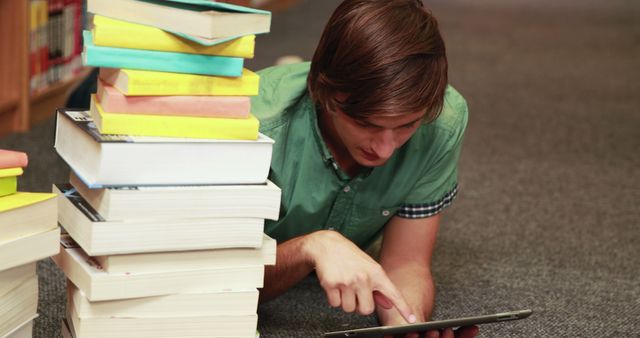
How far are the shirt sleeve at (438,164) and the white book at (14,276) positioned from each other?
2.35 feet

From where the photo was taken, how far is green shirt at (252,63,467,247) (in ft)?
5.00

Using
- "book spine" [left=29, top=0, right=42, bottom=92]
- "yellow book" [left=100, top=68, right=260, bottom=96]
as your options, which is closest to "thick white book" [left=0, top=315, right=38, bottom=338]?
"yellow book" [left=100, top=68, right=260, bottom=96]

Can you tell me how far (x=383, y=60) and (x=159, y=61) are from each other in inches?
14.4

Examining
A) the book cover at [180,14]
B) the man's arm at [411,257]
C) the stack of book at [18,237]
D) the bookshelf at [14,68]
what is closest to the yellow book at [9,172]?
the stack of book at [18,237]

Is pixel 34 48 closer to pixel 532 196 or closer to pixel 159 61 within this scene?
pixel 532 196

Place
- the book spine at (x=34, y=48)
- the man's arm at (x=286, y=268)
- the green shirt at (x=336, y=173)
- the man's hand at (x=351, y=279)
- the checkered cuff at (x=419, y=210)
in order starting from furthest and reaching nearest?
1. the book spine at (x=34, y=48)
2. the checkered cuff at (x=419, y=210)
3. the green shirt at (x=336, y=173)
4. the man's arm at (x=286, y=268)
5. the man's hand at (x=351, y=279)

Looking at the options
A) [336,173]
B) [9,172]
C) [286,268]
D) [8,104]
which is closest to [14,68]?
[8,104]

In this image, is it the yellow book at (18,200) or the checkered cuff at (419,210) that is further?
the checkered cuff at (419,210)

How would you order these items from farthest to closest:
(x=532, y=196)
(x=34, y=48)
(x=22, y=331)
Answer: (x=34, y=48), (x=532, y=196), (x=22, y=331)

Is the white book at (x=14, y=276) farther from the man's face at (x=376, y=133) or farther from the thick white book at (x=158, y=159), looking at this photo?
the man's face at (x=376, y=133)

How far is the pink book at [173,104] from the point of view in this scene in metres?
1.07

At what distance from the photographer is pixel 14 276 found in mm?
1115

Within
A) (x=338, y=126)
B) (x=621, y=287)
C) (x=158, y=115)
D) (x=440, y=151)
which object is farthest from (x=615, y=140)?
(x=158, y=115)

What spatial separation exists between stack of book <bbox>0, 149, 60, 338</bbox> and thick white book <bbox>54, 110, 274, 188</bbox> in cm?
7
